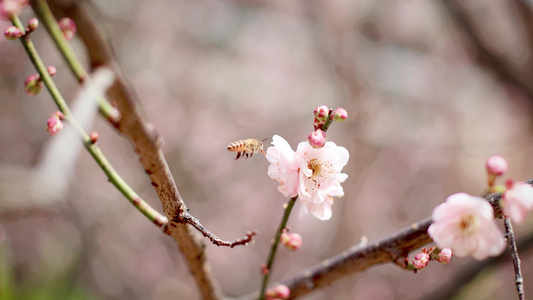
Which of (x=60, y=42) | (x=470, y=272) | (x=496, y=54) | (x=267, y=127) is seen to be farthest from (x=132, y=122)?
(x=267, y=127)

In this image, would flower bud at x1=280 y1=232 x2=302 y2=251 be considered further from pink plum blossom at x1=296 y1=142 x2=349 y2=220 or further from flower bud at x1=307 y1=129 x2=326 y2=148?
flower bud at x1=307 y1=129 x2=326 y2=148

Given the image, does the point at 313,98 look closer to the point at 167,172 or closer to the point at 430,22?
the point at 430,22

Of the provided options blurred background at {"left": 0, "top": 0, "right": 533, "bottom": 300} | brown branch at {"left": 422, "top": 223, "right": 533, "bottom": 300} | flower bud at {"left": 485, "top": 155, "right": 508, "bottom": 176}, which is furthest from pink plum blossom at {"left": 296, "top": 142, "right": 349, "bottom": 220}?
blurred background at {"left": 0, "top": 0, "right": 533, "bottom": 300}

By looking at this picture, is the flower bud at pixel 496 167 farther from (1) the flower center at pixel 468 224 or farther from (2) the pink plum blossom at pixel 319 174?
(2) the pink plum blossom at pixel 319 174

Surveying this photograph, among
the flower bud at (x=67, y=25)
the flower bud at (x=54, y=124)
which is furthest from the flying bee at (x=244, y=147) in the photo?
the flower bud at (x=67, y=25)

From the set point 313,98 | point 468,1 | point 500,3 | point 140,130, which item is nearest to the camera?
point 140,130

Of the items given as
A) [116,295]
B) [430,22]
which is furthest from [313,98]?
[116,295]

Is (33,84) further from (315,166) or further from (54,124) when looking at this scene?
(315,166)
